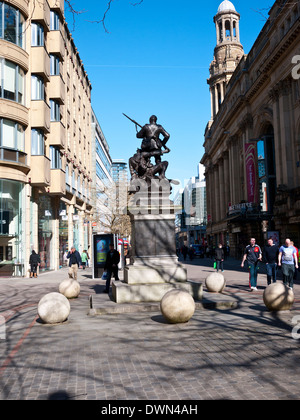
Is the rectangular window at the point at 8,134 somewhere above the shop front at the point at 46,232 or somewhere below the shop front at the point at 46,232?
above

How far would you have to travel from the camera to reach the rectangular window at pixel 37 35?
27.9 meters

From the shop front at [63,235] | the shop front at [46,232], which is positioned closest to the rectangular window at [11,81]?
the shop front at [46,232]

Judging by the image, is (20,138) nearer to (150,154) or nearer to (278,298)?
(150,154)

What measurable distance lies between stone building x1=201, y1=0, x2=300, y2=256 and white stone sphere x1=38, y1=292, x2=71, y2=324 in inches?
640

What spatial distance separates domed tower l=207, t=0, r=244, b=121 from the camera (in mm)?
86375

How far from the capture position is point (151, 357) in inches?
249

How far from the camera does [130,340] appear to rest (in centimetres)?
748

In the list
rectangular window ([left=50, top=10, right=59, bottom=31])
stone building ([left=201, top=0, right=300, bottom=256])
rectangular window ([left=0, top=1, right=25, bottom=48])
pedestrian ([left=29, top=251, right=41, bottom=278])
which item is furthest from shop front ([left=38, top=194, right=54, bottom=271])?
stone building ([left=201, top=0, right=300, bottom=256])

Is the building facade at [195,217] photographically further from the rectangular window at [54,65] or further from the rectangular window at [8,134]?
the rectangular window at [8,134]

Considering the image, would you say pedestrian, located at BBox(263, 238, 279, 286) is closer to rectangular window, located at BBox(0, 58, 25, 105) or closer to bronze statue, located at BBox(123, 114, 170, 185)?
bronze statue, located at BBox(123, 114, 170, 185)

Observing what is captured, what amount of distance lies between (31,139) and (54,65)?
855cm

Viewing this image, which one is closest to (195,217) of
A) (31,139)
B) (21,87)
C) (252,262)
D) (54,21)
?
(54,21)

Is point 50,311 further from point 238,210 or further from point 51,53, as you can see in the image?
point 238,210
